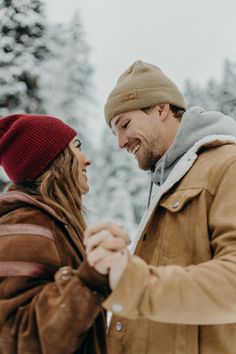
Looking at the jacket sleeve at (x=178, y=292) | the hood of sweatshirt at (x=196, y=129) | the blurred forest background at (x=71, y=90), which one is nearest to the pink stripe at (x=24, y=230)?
the jacket sleeve at (x=178, y=292)

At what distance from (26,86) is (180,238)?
1878cm

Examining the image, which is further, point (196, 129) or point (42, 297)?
point (196, 129)

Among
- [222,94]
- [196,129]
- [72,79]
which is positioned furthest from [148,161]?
[222,94]

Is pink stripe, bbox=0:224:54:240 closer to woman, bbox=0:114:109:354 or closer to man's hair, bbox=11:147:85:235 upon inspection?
woman, bbox=0:114:109:354

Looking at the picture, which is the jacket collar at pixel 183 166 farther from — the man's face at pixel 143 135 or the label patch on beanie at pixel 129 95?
the label patch on beanie at pixel 129 95

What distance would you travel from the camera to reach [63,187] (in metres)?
3.34

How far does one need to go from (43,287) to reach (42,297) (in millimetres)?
105

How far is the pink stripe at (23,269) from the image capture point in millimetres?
2631

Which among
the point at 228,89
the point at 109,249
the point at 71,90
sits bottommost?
the point at 228,89

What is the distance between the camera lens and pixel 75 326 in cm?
246

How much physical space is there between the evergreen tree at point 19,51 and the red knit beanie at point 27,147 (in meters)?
17.2

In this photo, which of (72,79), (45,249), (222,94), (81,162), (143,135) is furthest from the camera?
(222,94)

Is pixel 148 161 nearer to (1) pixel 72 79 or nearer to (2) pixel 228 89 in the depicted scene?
(1) pixel 72 79

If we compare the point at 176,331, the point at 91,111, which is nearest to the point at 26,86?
the point at 91,111
